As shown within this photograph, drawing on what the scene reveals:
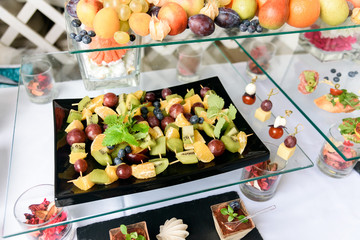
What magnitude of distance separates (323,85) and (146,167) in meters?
0.91

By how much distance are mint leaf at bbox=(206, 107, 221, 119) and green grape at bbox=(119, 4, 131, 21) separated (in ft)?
1.42

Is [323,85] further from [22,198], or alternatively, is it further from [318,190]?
[22,198]

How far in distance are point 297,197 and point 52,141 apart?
0.90 metres

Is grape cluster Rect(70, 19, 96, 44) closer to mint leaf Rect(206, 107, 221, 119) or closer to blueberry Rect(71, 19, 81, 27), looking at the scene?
blueberry Rect(71, 19, 81, 27)

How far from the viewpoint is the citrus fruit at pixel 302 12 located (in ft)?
2.74

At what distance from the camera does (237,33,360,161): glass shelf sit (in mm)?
1224

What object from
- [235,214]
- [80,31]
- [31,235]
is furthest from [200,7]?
[31,235]

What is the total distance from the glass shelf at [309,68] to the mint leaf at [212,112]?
0.80ft

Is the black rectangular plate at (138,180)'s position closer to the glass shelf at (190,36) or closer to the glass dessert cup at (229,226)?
the glass dessert cup at (229,226)

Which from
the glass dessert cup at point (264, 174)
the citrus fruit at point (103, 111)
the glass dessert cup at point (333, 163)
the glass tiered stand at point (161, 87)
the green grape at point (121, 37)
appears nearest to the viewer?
the green grape at point (121, 37)

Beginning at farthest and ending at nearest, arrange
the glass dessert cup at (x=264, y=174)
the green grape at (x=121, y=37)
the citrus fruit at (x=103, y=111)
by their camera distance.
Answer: the citrus fruit at (x=103, y=111) → the glass dessert cup at (x=264, y=174) → the green grape at (x=121, y=37)

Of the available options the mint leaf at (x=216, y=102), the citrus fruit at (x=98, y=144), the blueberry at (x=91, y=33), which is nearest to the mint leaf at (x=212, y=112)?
the mint leaf at (x=216, y=102)

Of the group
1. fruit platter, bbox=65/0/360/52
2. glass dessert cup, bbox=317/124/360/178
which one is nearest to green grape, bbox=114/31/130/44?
fruit platter, bbox=65/0/360/52

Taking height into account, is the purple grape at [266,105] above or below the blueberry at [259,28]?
below
